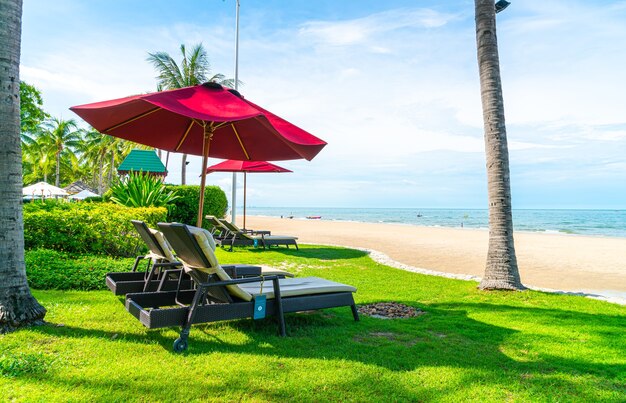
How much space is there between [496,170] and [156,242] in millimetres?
5406

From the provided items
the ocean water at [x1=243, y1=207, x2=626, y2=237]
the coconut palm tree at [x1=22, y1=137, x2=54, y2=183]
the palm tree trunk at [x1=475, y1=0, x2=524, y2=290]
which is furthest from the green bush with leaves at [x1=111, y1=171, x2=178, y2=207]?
the coconut palm tree at [x1=22, y1=137, x2=54, y2=183]

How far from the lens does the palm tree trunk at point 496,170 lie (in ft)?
22.1

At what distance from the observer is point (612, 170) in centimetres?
5269

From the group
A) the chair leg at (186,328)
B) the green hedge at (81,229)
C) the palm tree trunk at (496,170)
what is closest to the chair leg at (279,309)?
the chair leg at (186,328)

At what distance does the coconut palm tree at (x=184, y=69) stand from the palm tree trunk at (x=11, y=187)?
24.4 meters

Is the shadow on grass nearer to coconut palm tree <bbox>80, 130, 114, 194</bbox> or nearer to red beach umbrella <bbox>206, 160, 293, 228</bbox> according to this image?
red beach umbrella <bbox>206, 160, 293, 228</bbox>

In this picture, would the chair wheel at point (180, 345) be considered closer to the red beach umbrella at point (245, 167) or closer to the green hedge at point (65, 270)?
the green hedge at point (65, 270)

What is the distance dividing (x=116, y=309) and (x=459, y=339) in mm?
3864

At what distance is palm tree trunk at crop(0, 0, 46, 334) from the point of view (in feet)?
12.4

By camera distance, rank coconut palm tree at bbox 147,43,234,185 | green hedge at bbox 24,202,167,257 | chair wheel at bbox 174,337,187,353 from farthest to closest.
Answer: coconut palm tree at bbox 147,43,234,185, green hedge at bbox 24,202,167,257, chair wheel at bbox 174,337,187,353

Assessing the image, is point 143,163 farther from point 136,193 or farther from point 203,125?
point 203,125

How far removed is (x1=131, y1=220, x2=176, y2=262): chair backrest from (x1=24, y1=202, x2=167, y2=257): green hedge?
3209 mm

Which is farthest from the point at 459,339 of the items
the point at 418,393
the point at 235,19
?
the point at 235,19

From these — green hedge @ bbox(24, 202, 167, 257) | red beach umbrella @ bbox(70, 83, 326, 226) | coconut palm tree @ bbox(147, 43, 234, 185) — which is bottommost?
green hedge @ bbox(24, 202, 167, 257)
